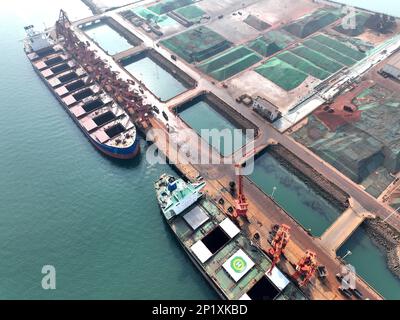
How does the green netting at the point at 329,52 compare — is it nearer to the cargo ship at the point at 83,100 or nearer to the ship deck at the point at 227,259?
the cargo ship at the point at 83,100

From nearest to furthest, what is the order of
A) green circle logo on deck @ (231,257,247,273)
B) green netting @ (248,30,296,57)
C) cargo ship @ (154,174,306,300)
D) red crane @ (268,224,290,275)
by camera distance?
cargo ship @ (154,174,306,300) → red crane @ (268,224,290,275) → green circle logo on deck @ (231,257,247,273) → green netting @ (248,30,296,57)

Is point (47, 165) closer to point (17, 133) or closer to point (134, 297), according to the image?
point (17, 133)

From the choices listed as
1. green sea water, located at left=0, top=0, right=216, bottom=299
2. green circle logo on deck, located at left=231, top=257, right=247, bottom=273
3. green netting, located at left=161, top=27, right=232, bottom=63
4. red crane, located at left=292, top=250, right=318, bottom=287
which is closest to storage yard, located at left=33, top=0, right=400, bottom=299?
red crane, located at left=292, top=250, right=318, bottom=287

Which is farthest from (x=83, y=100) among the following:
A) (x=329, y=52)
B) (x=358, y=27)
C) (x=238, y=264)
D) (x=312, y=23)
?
(x=358, y=27)

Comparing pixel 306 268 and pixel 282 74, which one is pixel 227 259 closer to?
pixel 306 268

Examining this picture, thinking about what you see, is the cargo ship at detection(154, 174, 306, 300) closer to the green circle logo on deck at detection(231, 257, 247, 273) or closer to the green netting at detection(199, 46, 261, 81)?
the green circle logo on deck at detection(231, 257, 247, 273)

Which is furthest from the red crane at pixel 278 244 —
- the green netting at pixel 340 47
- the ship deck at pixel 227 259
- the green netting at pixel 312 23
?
the green netting at pixel 312 23
